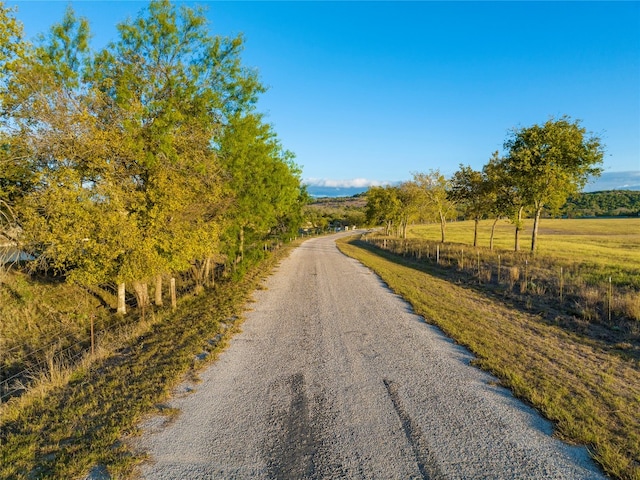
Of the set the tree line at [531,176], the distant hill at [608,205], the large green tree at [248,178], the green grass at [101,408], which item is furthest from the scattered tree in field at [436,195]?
the distant hill at [608,205]

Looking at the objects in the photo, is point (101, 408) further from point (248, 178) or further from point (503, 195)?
point (503, 195)

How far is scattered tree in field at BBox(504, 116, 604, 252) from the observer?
2538 centimetres

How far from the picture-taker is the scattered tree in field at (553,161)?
25.4 metres

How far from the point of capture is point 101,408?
231 inches

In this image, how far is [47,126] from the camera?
10625mm

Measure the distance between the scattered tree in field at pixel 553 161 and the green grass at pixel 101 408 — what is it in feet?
85.3

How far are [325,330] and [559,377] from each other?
5.71m

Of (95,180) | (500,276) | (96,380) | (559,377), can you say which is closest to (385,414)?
(559,377)

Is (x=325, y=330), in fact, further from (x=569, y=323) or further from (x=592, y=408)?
(x=569, y=323)

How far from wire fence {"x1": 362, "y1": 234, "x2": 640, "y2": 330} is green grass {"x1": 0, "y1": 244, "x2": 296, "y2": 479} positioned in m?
12.7

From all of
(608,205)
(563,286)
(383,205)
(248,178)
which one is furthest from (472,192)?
(608,205)

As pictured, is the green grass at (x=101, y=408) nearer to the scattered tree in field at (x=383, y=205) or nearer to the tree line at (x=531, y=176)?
the tree line at (x=531, y=176)

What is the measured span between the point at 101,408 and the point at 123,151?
9.00 m

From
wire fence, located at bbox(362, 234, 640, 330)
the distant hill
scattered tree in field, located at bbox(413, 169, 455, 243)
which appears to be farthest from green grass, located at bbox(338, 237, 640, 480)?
the distant hill
